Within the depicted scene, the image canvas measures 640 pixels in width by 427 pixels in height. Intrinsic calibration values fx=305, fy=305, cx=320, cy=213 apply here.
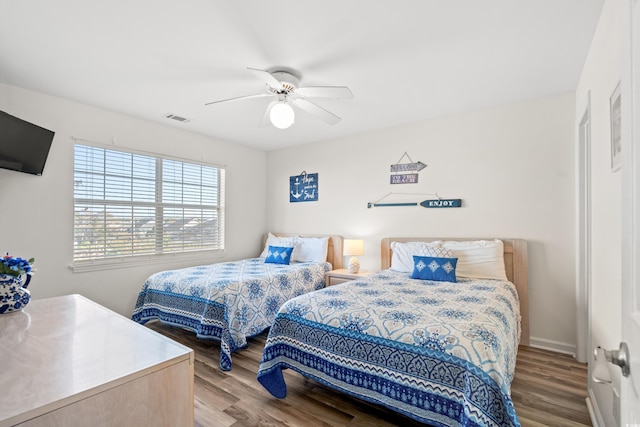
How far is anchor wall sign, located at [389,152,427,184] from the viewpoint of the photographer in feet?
12.5

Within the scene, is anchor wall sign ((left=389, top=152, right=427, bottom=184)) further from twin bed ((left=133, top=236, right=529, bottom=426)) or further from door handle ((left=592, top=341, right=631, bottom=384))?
door handle ((left=592, top=341, right=631, bottom=384))

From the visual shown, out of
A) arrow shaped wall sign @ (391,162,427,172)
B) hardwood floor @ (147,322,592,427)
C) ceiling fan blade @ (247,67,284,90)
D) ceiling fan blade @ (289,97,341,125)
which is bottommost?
hardwood floor @ (147,322,592,427)

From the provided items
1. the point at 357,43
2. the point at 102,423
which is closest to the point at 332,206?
the point at 357,43

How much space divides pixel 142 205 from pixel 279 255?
70.9 inches

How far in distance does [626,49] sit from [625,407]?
0.85 m

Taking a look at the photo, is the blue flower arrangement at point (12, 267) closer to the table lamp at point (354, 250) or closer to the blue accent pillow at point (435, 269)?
the blue accent pillow at point (435, 269)

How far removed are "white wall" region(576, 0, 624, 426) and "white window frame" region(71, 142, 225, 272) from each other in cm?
417

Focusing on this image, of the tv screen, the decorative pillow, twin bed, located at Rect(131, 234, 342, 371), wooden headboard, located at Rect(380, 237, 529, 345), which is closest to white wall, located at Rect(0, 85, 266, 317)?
the tv screen

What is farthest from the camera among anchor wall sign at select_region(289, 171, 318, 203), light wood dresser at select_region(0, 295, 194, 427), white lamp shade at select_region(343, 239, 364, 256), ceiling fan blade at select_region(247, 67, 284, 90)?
anchor wall sign at select_region(289, 171, 318, 203)

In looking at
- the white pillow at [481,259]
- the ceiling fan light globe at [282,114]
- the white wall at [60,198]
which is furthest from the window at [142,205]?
the white pillow at [481,259]

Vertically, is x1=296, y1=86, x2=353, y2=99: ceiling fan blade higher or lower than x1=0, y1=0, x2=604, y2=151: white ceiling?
lower

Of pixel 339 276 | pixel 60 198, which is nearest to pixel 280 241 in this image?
pixel 339 276

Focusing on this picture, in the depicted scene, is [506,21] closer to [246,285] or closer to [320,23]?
[320,23]

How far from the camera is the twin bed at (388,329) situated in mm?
1502
